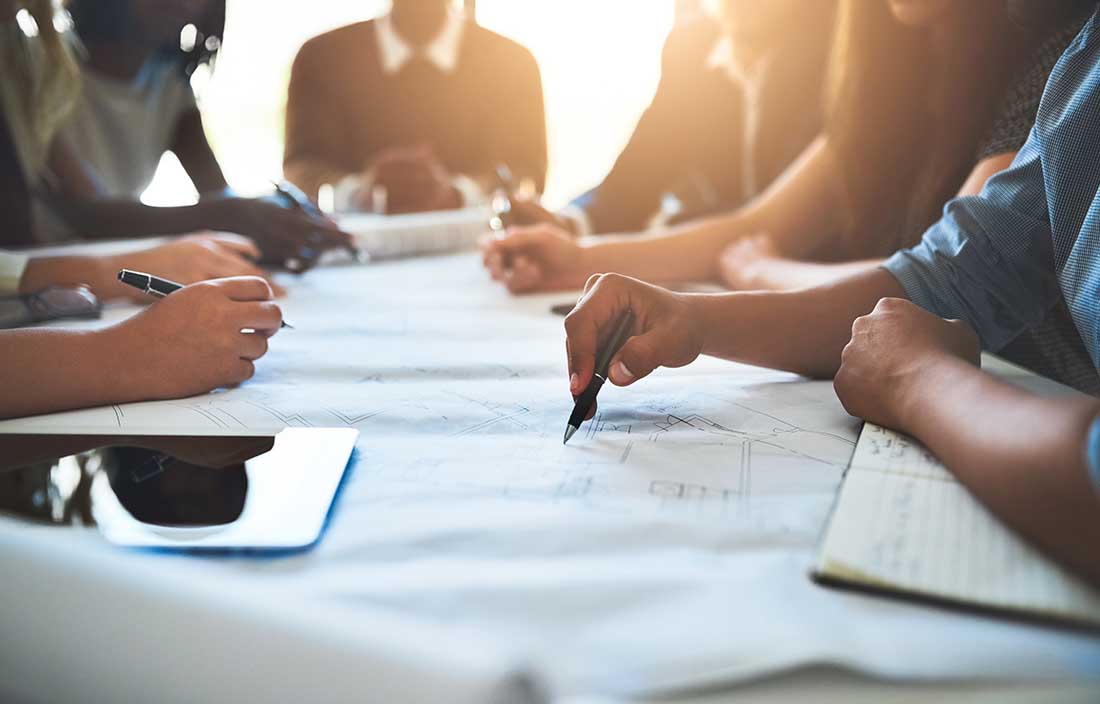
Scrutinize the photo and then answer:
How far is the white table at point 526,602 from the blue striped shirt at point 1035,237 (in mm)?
208

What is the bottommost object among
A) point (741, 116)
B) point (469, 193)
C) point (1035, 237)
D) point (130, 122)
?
point (469, 193)

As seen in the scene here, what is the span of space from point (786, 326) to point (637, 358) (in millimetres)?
147

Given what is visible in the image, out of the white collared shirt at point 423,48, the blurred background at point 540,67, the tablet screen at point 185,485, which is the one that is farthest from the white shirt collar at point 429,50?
the tablet screen at point 185,485

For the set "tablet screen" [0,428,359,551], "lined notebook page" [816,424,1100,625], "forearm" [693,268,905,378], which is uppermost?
"lined notebook page" [816,424,1100,625]

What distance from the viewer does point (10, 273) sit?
896mm

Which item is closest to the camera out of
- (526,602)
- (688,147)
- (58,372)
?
(526,602)

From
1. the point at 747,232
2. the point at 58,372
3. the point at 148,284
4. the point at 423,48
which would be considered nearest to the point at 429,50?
the point at 423,48

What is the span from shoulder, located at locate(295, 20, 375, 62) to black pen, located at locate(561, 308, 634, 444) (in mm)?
2016

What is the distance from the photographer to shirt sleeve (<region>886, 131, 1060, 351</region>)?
0.61 m

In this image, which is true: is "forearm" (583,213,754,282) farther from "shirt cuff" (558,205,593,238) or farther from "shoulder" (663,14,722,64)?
"shoulder" (663,14,722,64)

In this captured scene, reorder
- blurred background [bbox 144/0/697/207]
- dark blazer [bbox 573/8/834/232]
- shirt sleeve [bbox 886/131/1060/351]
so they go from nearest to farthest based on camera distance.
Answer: shirt sleeve [bbox 886/131/1060/351]
dark blazer [bbox 573/8/834/232]
blurred background [bbox 144/0/697/207]

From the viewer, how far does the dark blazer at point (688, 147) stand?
1454mm

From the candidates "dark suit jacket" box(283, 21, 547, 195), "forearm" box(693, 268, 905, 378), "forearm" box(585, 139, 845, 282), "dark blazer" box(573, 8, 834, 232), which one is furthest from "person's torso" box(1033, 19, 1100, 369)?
"dark suit jacket" box(283, 21, 547, 195)

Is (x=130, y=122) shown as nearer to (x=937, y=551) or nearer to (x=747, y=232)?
(x=747, y=232)
